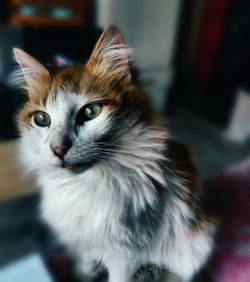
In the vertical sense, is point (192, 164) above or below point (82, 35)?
below

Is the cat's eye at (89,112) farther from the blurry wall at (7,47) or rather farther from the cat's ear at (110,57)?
the blurry wall at (7,47)

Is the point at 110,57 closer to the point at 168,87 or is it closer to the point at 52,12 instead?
the point at 168,87

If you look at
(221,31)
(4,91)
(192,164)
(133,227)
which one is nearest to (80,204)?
(133,227)

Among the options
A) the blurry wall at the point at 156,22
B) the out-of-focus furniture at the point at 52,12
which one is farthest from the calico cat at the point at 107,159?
the out-of-focus furniture at the point at 52,12

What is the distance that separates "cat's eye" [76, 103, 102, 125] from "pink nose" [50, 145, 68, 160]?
0.15 feet

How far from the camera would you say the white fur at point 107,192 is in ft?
1.62

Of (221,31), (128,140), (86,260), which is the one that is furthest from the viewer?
(221,31)

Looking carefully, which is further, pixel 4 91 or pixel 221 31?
pixel 221 31

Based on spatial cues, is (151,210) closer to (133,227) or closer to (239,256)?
(133,227)

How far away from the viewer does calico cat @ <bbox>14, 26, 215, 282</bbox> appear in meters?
0.48

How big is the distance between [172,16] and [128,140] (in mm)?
1187

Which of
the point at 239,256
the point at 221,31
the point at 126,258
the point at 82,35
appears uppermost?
the point at 82,35

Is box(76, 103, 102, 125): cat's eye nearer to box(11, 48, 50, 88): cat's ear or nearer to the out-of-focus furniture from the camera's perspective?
box(11, 48, 50, 88): cat's ear

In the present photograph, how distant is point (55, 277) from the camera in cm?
61
